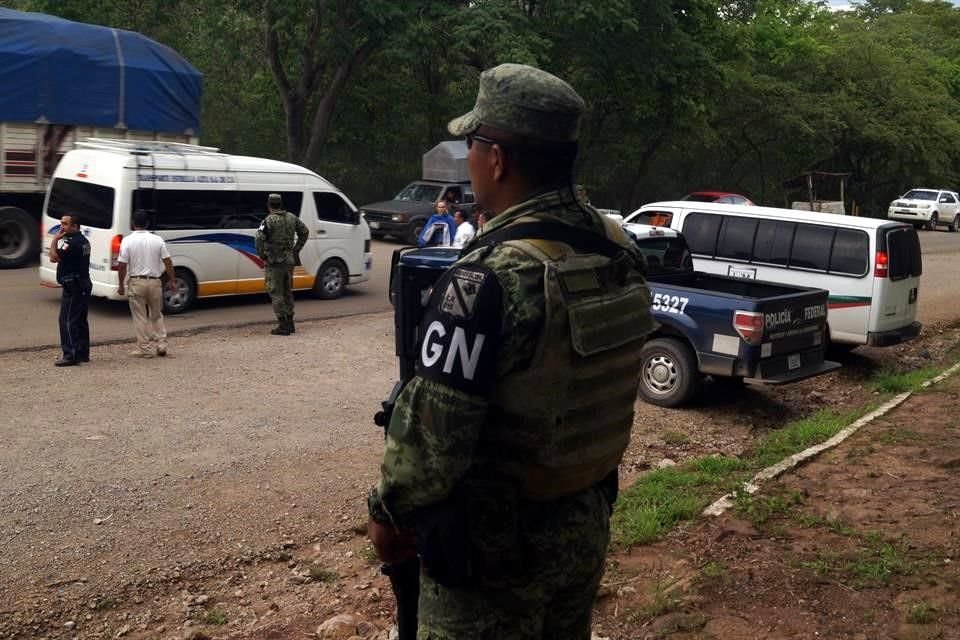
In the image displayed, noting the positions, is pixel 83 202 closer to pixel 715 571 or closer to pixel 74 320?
pixel 74 320

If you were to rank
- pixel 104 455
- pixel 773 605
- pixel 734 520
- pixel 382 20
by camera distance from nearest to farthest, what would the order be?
pixel 773 605 < pixel 734 520 < pixel 104 455 < pixel 382 20

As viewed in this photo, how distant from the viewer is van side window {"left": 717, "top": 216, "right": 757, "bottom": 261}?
40.4ft

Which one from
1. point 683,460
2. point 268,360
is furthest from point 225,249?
point 683,460

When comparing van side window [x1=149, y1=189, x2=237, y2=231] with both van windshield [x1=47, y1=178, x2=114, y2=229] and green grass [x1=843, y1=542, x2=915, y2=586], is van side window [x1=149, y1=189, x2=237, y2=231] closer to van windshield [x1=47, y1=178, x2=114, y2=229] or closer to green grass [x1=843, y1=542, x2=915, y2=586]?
van windshield [x1=47, y1=178, x2=114, y2=229]

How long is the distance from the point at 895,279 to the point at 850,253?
0.55 m

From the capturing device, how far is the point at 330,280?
1603 centimetres

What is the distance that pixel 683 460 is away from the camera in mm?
8359

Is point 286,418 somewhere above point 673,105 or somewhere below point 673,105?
below

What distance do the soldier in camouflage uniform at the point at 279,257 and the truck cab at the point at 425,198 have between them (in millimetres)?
9921

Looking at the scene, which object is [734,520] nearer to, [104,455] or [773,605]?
[773,605]

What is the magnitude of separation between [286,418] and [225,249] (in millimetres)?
6052

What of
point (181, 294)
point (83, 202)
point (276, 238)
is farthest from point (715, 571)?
point (83, 202)

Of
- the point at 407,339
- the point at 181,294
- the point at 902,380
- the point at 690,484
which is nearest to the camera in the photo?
the point at 407,339

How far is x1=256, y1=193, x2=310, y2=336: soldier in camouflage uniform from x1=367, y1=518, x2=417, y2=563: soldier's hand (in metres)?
10.4
